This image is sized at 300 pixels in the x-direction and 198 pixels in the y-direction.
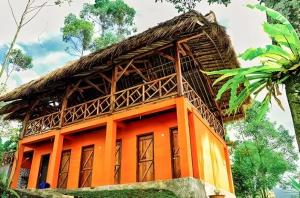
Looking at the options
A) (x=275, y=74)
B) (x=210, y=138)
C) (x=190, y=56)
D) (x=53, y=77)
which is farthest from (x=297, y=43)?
(x=53, y=77)

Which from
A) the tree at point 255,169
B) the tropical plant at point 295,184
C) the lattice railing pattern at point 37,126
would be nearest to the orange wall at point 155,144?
the lattice railing pattern at point 37,126

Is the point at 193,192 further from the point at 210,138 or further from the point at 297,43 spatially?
the point at 297,43

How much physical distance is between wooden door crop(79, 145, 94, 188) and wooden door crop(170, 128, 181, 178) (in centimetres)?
352

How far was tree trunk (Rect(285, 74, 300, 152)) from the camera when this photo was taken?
6.23 ft

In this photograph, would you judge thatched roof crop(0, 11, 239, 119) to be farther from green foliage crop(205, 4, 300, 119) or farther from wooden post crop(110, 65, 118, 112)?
green foliage crop(205, 4, 300, 119)

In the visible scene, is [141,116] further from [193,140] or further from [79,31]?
[79,31]

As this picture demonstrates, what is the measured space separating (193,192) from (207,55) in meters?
5.01

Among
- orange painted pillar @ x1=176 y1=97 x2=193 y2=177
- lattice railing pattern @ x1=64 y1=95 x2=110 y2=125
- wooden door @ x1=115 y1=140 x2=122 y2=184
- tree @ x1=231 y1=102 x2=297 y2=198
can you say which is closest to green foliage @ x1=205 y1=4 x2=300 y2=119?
orange painted pillar @ x1=176 y1=97 x2=193 y2=177

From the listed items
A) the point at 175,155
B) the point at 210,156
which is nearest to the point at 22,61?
the point at 175,155

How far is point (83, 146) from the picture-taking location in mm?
10703

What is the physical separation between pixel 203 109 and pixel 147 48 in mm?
3529

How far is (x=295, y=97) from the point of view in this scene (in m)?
2.02

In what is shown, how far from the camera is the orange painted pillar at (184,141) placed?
6692 mm

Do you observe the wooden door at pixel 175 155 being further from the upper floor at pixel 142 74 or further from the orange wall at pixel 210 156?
the upper floor at pixel 142 74
